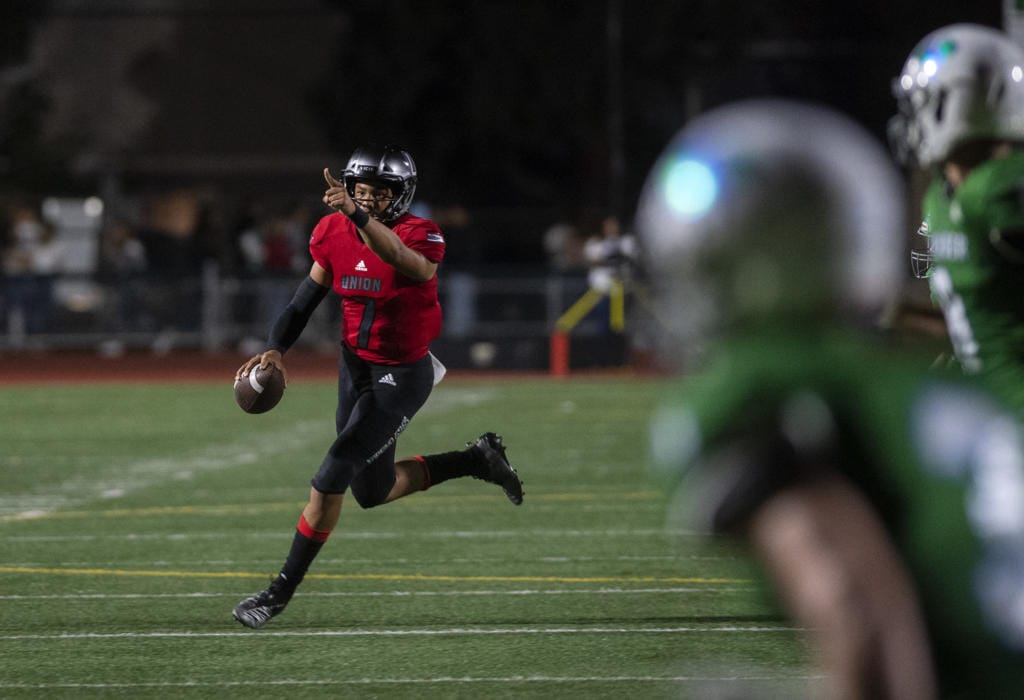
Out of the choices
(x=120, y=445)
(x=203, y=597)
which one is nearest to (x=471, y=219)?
(x=120, y=445)

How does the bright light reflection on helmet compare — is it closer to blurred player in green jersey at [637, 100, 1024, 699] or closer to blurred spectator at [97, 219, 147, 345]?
blurred player in green jersey at [637, 100, 1024, 699]

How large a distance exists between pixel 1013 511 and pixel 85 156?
38188mm

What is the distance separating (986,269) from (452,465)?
4716mm

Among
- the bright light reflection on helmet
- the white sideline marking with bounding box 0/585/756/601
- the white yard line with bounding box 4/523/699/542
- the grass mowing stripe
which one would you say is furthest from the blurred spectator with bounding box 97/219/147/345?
the bright light reflection on helmet

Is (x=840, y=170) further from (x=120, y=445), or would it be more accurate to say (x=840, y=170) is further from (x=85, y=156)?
(x=85, y=156)

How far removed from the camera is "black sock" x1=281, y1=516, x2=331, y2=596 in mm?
6809

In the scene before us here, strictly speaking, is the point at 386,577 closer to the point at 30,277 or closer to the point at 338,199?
the point at 338,199

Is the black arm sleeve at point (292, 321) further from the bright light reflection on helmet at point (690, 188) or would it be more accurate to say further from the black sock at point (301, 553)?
the bright light reflection on helmet at point (690, 188)

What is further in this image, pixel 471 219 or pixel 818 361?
pixel 471 219

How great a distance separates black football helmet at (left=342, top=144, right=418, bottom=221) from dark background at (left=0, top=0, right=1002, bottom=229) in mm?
19365

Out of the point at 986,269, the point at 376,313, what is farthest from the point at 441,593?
the point at 986,269

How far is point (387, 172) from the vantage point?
7191 millimetres

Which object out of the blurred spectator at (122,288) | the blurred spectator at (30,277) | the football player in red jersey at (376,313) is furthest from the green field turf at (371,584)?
the blurred spectator at (30,277)

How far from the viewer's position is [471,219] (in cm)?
3278
